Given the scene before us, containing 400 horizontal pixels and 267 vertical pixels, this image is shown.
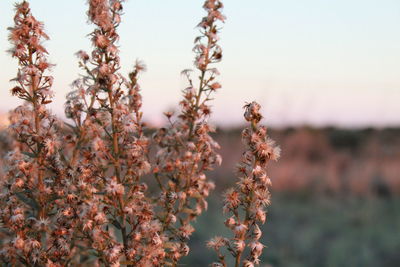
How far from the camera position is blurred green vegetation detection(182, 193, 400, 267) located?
6586 millimetres

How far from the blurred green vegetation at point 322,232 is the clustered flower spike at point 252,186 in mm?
3622

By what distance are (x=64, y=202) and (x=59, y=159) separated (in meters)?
0.17

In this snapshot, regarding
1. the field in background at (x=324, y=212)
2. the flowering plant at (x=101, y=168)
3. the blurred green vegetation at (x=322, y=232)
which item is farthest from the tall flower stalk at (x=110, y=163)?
the blurred green vegetation at (x=322, y=232)

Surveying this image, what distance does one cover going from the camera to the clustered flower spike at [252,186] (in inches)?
61.9

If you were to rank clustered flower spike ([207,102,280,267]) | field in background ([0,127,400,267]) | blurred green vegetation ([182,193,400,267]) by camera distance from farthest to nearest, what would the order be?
field in background ([0,127,400,267])
blurred green vegetation ([182,193,400,267])
clustered flower spike ([207,102,280,267])

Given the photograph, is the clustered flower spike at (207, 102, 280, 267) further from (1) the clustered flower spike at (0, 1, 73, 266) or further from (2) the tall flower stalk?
(1) the clustered flower spike at (0, 1, 73, 266)

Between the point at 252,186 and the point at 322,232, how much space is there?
6.96 metres

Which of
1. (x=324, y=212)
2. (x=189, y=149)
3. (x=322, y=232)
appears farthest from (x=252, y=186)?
(x=324, y=212)

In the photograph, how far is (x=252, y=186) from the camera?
1.61 metres

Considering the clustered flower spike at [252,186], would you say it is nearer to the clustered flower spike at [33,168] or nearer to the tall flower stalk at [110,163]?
the tall flower stalk at [110,163]

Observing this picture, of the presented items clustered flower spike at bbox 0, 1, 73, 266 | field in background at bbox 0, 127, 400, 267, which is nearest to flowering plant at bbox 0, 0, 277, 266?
clustered flower spike at bbox 0, 1, 73, 266

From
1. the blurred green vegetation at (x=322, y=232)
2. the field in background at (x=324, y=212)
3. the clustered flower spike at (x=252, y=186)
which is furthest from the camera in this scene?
the field in background at (x=324, y=212)

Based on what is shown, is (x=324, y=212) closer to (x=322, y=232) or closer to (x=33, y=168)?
(x=322, y=232)

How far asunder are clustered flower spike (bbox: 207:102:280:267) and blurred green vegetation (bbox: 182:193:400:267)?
3.62 metres
